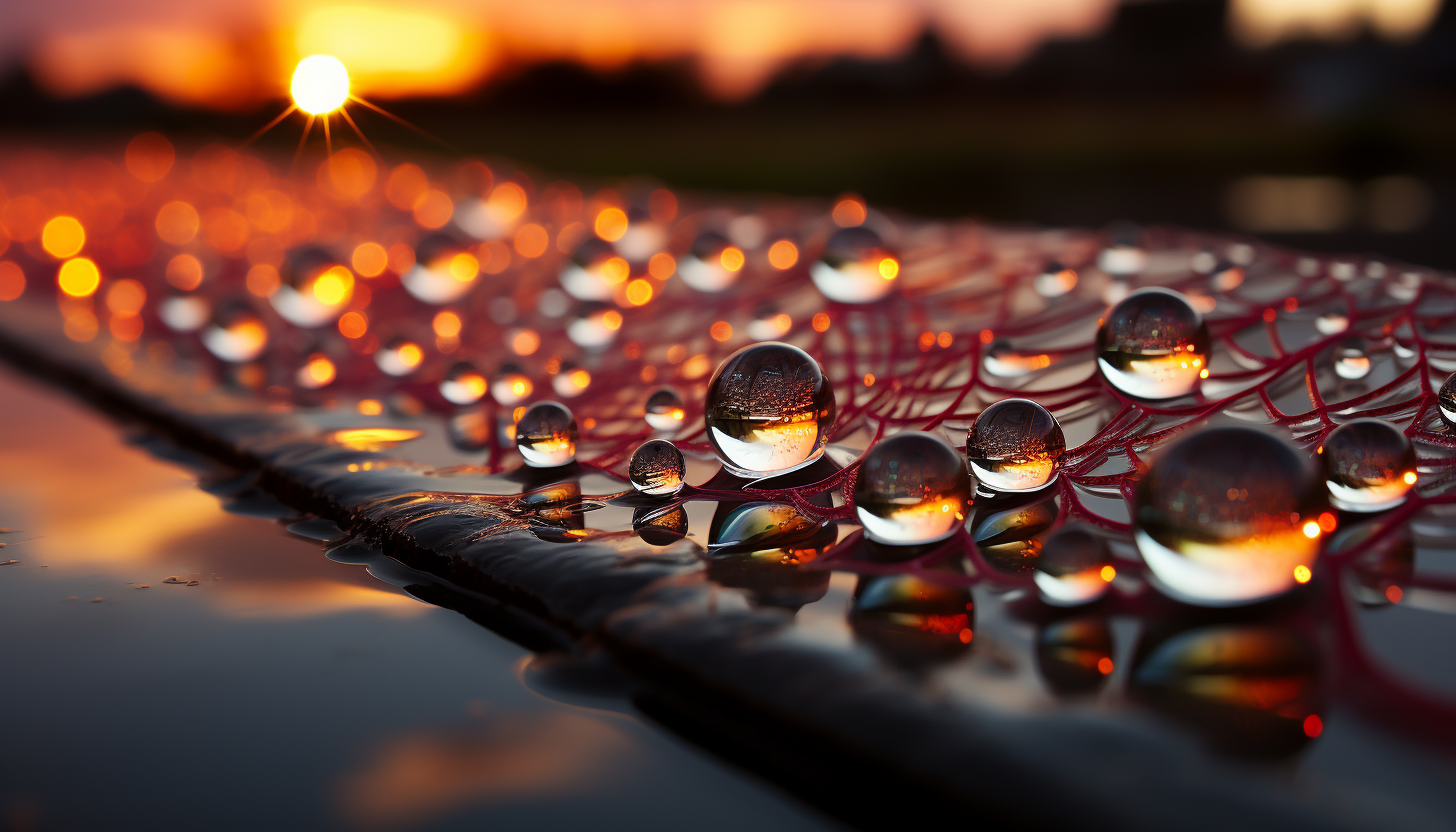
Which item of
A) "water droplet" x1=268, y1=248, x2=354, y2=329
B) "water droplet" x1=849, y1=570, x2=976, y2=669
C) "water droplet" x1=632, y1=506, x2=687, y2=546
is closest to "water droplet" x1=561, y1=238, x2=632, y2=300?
"water droplet" x1=268, y1=248, x2=354, y2=329

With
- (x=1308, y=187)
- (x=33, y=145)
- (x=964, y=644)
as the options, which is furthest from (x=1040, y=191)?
(x=964, y=644)

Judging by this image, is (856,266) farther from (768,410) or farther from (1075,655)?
(1075,655)

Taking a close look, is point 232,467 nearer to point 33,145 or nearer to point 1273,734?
point 1273,734

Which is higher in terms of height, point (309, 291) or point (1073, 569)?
point (309, 291)

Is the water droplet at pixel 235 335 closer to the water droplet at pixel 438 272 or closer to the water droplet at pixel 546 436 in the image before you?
the water droplet at pixel 438 272

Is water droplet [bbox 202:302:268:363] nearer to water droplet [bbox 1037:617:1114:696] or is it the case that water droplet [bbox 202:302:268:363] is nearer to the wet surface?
the wet surface

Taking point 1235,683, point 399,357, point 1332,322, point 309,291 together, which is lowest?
point 1235,683

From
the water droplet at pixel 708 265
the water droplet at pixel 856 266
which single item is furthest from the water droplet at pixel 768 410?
the water droplet at pixel 708 265

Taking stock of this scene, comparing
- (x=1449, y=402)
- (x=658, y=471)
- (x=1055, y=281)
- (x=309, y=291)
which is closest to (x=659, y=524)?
(x=658, y=471)
